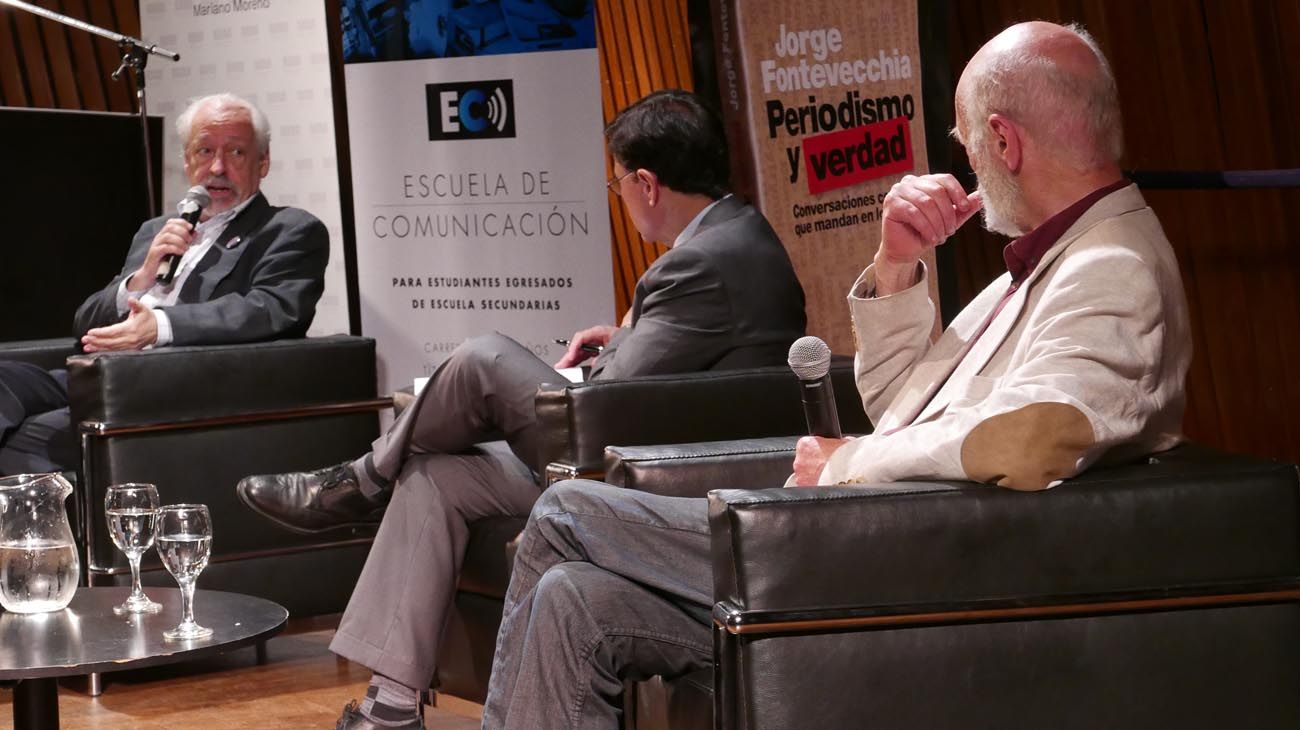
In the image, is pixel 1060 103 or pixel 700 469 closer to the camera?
pixel 1060 103

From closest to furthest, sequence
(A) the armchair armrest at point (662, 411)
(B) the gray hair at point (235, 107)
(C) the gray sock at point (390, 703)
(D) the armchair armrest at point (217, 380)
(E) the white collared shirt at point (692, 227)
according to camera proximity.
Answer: (A) the armchair armrest at point (662, 411)
(C) the gray sock at point (390, 703)
(E) the white collared shirt at point (692, 227)
(D) the armchair armrest at point (217, 380)
(B) the gray hair at point (235, 107)

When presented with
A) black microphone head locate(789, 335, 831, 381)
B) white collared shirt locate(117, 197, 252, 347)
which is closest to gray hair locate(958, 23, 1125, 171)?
black microphone head locate(789, 335, 831, 381)

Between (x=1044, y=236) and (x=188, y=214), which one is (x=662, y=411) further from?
(x=188, y=214)

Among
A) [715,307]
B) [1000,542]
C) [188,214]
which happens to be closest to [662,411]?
[715,307]

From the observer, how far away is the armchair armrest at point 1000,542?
1938 mm

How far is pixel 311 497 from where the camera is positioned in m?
3.69

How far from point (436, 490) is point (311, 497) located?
0.38m

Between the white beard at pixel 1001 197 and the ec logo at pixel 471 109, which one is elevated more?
the ec logo at pixel 471 109

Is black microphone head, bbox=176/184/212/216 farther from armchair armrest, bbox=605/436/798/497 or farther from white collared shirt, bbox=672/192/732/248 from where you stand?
armchair armrest, bbox=605/436/798/497

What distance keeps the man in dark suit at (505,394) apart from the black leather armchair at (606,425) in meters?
0.08

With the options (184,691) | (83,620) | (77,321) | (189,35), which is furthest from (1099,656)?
(189,35)

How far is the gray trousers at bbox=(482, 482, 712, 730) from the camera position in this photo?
237 cm

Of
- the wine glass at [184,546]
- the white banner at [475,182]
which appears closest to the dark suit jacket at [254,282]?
the white banner at [475,182]

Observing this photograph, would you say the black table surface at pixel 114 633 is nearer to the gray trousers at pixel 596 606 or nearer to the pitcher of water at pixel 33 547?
the pitcher of water at pixel 33 547
